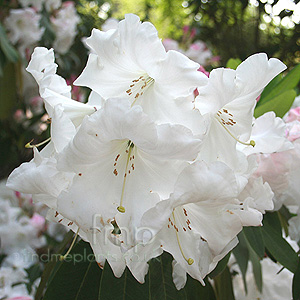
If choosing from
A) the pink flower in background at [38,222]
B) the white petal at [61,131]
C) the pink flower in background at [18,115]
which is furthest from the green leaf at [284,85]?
the pink flower in background at [18,115]

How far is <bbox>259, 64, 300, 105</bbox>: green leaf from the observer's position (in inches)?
26.4

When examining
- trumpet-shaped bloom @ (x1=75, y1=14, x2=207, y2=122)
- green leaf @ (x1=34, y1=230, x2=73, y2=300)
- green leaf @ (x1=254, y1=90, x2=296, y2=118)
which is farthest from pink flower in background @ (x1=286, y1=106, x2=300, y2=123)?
green leaf @ (x1=34, y1=230, x2=73, y2=300)

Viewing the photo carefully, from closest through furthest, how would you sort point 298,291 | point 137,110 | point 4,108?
point 137,110 < point 298,291 < point 4,108

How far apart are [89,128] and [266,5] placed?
0.42m

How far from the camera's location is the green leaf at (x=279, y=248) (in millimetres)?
580

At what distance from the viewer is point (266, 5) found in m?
0.64

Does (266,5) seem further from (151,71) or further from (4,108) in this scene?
(4,108)

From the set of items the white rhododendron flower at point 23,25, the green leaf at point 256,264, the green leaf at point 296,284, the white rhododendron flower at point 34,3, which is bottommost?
the white rhododendron flower at point 23,25

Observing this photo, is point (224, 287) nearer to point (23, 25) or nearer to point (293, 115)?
point (293, 115)

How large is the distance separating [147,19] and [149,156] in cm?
222

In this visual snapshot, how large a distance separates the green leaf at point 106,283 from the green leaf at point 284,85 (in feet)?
1.07

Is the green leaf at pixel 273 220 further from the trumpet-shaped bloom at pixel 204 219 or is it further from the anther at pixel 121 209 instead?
the anther at pixel 121 209

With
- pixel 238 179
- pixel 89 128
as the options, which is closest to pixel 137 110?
pixel 89 128

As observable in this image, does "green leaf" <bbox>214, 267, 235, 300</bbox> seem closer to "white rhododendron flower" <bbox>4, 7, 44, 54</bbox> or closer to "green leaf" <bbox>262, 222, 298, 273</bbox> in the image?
"green leaf" <bbox>262, 222, 298, 273</bbox>
